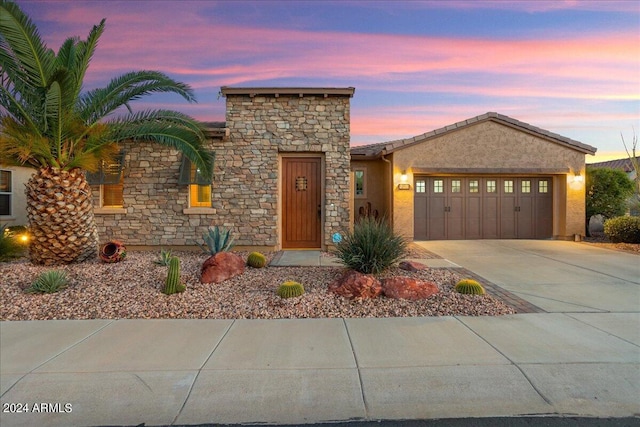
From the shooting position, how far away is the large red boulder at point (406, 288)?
6.15 metres

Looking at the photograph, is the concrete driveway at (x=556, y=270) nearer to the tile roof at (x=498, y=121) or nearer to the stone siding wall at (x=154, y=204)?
the tile roof at (x=498, y=121)

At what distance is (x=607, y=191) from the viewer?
47.5 feet

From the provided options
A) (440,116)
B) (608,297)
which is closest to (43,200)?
(608,297)

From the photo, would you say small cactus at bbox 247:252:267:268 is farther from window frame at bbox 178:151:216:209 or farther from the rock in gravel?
window frame at bbox 178:151:216:209

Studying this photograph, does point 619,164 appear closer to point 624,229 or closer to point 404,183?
point 624,229

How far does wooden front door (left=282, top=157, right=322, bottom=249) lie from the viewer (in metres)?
11.3

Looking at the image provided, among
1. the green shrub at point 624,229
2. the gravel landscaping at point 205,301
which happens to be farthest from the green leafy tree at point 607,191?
the gravel landscaping at point 205,301

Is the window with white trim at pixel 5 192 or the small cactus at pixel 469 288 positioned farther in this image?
the window with white trim at pixel 5 192

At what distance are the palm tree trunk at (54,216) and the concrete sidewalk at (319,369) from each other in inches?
138

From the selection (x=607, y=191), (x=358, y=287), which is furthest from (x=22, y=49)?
(x=607, y=191)

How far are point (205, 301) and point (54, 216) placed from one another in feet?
15.6

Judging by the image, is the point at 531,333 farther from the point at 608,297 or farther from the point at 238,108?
the point at 238,108

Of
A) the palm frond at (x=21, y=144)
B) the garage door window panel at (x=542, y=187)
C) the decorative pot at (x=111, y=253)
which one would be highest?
the palm frond at (x=21, y=144)

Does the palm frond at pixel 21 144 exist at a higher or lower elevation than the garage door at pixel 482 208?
higher
